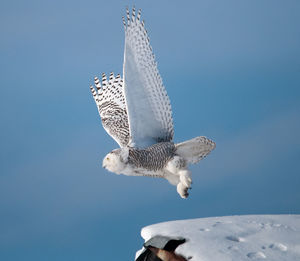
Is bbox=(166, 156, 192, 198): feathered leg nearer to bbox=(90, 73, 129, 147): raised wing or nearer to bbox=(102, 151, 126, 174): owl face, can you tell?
bbox=(102, 151, 126, 174): owl face

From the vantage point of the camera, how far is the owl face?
9.70ft

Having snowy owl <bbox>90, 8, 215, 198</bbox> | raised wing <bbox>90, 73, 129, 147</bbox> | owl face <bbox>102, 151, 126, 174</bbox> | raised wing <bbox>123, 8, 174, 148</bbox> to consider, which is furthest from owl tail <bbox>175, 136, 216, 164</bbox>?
raised wing <bbox>90, 73, 129, 147</bbox>

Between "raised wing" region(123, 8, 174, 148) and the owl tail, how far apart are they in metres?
0.11

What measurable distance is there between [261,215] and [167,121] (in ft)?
2.45

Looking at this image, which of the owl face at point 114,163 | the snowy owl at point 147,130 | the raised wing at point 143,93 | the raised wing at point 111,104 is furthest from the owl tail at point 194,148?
the raised wing at point 111,104

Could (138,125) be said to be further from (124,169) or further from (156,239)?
(156,239)

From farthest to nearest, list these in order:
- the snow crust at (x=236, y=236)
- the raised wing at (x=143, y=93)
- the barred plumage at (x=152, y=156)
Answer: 1. the barred plumage at (x=152, y=156)
2. the raised wing at (x=143, y=93)
3. the snow crust at (x=236, y=236)

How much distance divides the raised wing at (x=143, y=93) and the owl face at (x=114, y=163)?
16 centimetres

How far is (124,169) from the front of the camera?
9.86ft

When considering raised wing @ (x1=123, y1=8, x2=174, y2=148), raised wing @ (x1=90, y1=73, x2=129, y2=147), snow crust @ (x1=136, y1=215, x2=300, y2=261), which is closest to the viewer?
snow crust @ (x1=136, y1=215, x2=300, y2=261)

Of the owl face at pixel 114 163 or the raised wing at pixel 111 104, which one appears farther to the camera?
the raised wing at pixel 111 104

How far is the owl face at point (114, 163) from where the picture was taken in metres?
2.96

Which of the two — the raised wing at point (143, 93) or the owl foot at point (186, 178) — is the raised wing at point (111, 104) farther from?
the owl foot at point (186, 178)

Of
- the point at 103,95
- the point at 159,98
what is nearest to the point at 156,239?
the point at 159,98
